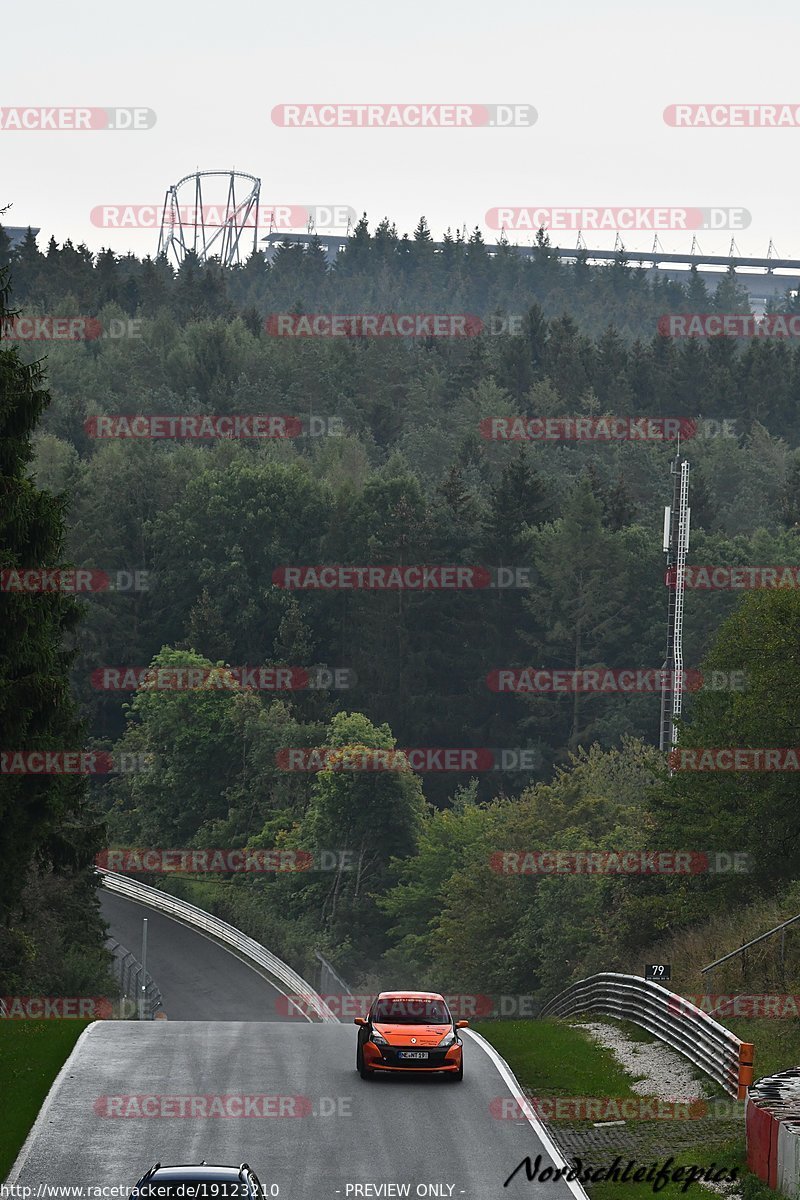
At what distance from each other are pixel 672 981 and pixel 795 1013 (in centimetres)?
869

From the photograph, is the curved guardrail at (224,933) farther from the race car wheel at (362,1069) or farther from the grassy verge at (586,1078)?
the race car wheel at (362,1069)

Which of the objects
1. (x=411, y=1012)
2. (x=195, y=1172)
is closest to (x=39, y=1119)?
(x=411, y=1012)

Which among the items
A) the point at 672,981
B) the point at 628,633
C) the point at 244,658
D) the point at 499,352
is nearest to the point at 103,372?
the point at 499,352

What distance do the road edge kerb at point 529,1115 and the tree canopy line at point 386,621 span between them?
28.6 feet

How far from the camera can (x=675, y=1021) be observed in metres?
28.9

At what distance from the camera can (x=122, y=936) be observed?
76.0 m

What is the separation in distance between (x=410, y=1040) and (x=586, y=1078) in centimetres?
345

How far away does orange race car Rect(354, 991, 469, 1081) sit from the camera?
24.8 metres

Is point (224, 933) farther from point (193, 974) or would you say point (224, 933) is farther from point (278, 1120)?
point (278, 1120)

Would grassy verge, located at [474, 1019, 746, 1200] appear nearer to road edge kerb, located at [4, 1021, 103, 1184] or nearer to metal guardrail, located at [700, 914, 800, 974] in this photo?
metal guardrail, located at [700, 914, 800, 974]

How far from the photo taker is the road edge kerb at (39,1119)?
19.8 meters

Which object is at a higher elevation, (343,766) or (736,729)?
(736,729)

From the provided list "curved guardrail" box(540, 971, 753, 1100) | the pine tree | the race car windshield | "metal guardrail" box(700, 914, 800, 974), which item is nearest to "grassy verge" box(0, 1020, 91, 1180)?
the pine tree

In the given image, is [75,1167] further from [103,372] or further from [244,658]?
[103,372]
